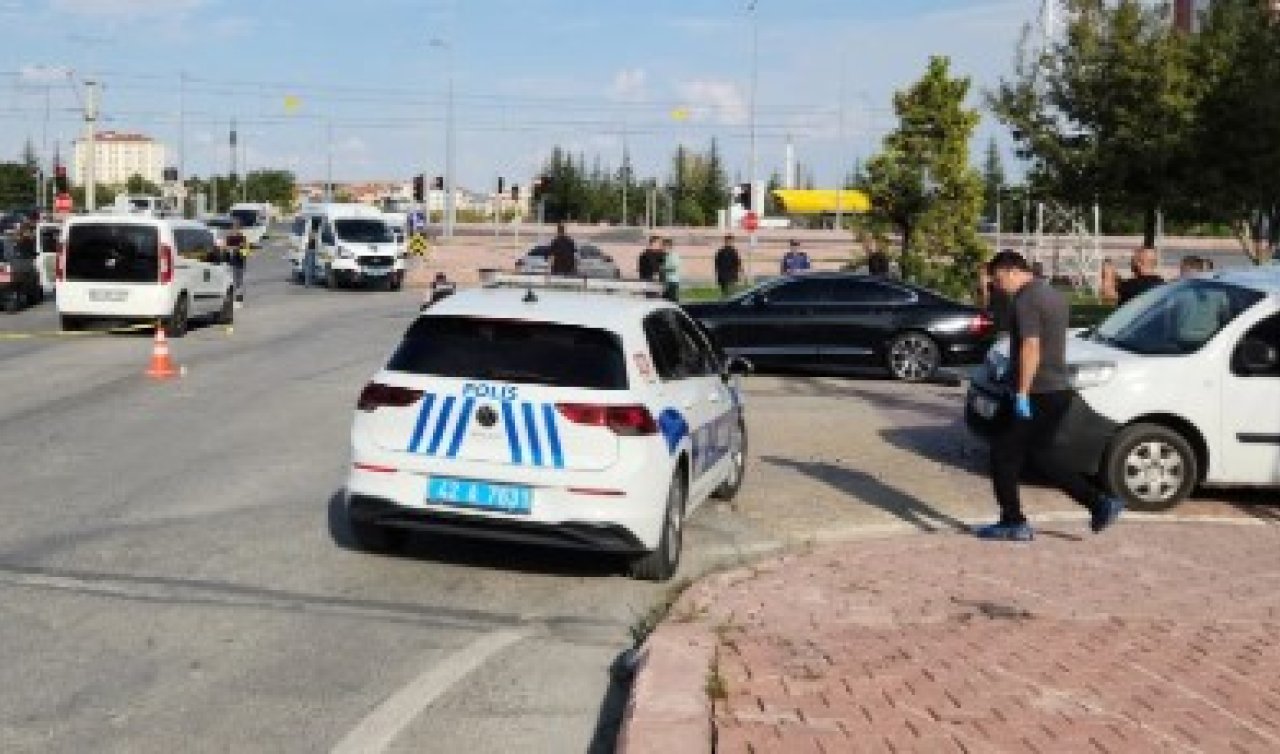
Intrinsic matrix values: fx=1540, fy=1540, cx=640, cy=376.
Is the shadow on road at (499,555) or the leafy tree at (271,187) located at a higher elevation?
the leafy tree at (271,187)

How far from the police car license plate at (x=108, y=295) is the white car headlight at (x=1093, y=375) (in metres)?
16.6

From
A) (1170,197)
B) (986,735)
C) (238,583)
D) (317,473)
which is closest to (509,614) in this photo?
(238,583)

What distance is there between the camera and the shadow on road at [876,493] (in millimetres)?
10234

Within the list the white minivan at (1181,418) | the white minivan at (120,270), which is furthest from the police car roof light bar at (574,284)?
the white minivan at (120,270)

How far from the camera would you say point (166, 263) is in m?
23.2

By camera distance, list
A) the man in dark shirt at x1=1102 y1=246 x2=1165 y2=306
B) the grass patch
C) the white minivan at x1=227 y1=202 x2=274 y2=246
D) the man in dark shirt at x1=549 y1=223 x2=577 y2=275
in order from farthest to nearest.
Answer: the white minivan at x1=227 y1=202 x2=274 y2=246 → the man in dark shirt at x1=549 y1=223 x2=577 y2=275 → the man in dark shirt at x1=1102 y1=246 x2=1165 y2=306 → the grass patch

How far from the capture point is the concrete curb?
5.27 metres

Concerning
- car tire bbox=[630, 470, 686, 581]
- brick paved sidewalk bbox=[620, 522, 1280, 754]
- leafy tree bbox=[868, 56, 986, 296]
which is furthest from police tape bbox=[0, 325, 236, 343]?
brick paved sidewalk bbox=[620, 522, 1280, 754]

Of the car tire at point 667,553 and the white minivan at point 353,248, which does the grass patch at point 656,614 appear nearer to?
the car tire at point 667,553

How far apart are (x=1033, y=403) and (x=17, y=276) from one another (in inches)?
982

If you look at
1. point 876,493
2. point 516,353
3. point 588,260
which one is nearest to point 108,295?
point 876,493

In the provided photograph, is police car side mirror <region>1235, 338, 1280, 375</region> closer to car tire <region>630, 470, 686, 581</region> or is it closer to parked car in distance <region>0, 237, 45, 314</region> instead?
car tire <region>630, 470, 686, 581</region>

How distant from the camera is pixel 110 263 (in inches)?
913

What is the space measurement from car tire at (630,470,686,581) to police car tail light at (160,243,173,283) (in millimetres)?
16390
